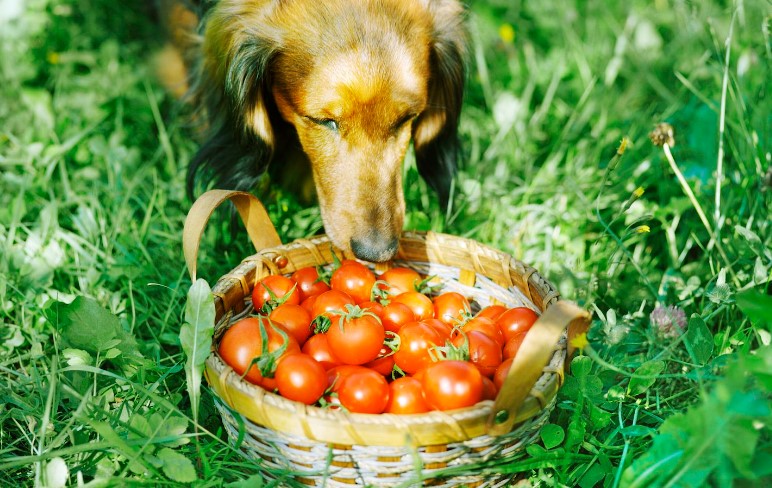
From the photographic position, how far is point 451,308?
1.89m

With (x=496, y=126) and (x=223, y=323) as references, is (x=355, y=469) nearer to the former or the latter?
(x=223, y=323)

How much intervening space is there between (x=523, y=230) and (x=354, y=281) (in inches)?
33.0

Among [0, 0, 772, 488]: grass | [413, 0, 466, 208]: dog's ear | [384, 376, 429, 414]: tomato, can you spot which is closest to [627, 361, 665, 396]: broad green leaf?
[0, 0, 772, 488]: grass

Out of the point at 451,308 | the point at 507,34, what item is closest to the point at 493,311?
the point at 451,308

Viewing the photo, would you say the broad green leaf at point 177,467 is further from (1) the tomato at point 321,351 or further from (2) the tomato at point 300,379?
(1) the tomato at point 321,351

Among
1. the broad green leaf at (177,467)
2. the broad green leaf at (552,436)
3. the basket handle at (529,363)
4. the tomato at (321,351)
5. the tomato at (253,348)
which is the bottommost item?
the broad green leaf at (552,436)

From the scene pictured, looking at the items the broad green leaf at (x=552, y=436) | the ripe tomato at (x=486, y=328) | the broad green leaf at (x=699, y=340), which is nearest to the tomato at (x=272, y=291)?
the ripe tomato at (x=486, y=328)

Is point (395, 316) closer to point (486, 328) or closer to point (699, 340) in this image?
point (486, 328)

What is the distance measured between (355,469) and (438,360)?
0.33m

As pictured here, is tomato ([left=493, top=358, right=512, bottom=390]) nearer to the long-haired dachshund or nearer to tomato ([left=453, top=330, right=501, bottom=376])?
tomato ([left=453, top=330, right=501, bottom=376])

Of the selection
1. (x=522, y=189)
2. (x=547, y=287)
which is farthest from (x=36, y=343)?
(x=522, y=189)

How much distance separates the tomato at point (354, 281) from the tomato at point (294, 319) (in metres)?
0.17

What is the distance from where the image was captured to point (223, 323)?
1.74 m

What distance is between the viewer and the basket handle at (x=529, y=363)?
1.32m
